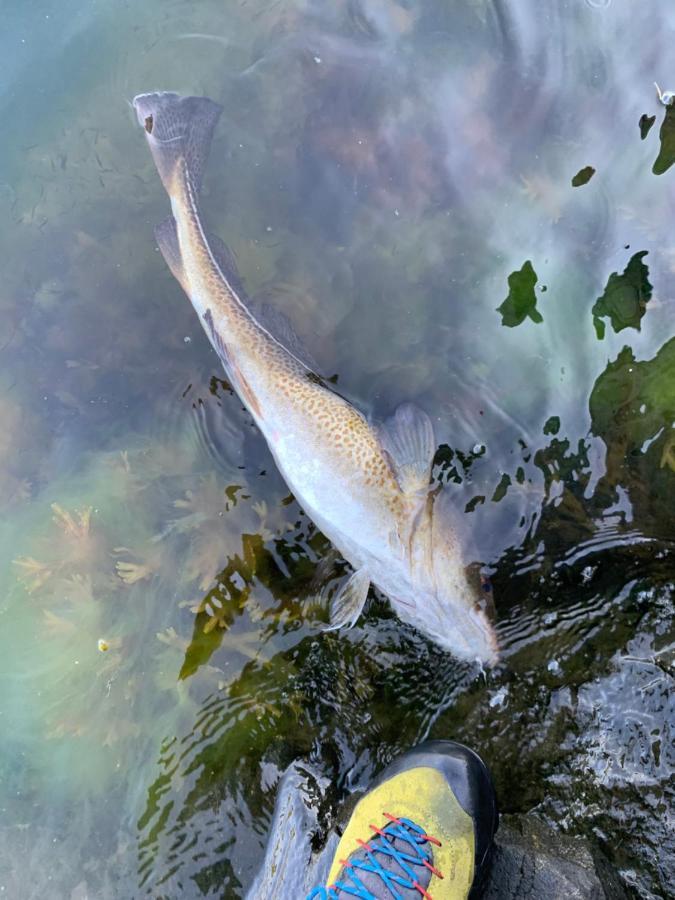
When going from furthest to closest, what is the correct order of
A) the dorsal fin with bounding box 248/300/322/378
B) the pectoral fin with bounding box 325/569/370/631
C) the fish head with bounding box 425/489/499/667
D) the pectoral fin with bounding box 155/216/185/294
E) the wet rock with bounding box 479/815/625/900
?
the pectoral fin with bounding box 155/216/185/294, the dorsal fin with bounding box 248/300/322/378, the pectoral fin with bounding box 325/569/370/631, the fish head with bounding box 425/489/499/667, the wet rock with bounding box 479/815/625/900

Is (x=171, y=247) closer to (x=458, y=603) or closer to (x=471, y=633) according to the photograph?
(x=458, y=603)

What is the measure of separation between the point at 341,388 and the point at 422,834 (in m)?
2.89

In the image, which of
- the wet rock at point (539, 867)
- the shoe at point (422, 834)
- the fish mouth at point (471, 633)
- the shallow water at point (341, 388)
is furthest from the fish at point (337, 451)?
the wet rock at point (539, 867)

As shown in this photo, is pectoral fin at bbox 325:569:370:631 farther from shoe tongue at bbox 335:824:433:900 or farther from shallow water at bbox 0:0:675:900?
shoe tongue at bbox 335:824:433:900

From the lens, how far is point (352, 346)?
471cm

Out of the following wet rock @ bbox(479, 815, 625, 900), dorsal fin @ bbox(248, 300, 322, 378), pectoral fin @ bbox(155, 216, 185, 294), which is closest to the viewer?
wet rock @ bbox(479, 815, 625, 900)

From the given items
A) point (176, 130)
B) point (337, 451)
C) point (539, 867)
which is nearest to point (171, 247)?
point (176, 130)

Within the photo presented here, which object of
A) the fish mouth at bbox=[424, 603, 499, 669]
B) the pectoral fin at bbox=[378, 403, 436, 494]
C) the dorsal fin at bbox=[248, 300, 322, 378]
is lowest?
the fish mouth at bbox=[424, 603, 499, 669]

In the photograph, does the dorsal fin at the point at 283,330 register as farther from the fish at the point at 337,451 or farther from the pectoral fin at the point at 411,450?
the pectoral fin at the point at 411,450

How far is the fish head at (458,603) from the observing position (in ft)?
13.4

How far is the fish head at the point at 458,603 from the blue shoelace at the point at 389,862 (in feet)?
3.56

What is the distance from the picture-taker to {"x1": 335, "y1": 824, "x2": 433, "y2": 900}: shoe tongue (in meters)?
3.46

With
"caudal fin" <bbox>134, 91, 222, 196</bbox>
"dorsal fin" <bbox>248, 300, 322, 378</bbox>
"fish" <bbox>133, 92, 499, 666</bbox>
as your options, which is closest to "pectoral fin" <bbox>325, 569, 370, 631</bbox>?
"fish" <bbox>133, 92, 499, 666</bbox>

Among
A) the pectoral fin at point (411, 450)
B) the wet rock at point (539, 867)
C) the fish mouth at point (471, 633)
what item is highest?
the pectoral fin at point (411, 450)
